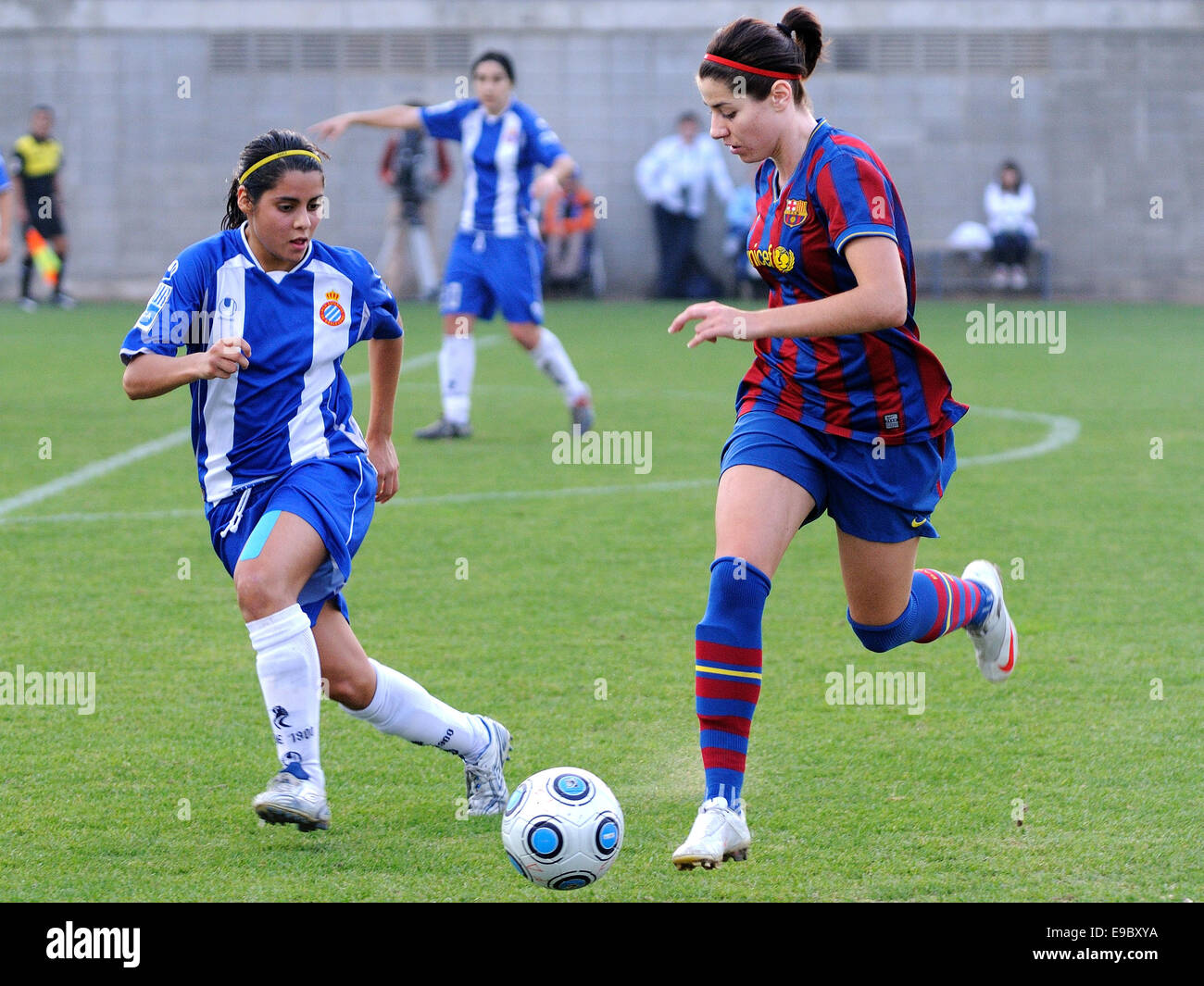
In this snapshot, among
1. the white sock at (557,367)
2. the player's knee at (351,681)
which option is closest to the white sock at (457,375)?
the white sock at (557,367)

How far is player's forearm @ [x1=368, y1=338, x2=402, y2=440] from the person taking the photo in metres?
4.42

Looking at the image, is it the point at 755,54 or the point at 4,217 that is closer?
the point at 755,54

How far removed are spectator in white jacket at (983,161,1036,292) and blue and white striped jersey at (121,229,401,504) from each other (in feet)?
65.2

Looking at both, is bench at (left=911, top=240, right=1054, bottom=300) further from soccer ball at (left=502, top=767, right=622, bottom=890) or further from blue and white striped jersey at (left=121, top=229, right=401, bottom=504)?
soccer ball at (left=502, top=767, right=622, bottom=890)

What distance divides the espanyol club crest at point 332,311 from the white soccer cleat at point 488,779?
1.08 m

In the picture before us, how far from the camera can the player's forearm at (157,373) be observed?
3713 millimetres

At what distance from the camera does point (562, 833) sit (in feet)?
11.6

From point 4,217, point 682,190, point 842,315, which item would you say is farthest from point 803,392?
point 682,190

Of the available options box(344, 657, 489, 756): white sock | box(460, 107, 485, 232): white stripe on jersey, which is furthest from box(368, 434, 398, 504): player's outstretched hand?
box(460, 107, 485, 232): white stripe on jersey

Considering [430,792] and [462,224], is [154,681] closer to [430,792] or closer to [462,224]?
[430,792]

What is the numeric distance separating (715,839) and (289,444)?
143cm

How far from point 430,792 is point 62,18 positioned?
21660 mm

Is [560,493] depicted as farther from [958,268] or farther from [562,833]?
[958,268]

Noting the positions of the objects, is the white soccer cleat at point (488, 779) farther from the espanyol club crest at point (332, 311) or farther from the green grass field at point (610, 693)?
the espanyol club crest at point (332, 311)
